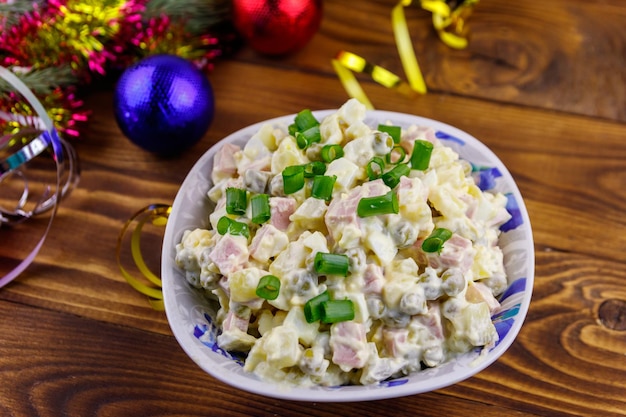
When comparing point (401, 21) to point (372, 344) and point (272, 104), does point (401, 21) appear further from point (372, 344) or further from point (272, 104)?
point (372, 344)

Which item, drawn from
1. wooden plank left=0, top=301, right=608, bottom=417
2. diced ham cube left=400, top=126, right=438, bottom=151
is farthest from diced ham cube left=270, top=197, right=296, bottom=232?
wooden plank left=0, top=301, right=608, bottom=417

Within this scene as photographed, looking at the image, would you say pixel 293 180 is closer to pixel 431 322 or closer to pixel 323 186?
pixel 323 186

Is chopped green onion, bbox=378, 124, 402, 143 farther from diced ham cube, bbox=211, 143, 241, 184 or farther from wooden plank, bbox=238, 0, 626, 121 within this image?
wooden plank, bbox=238, 0, 626, 121

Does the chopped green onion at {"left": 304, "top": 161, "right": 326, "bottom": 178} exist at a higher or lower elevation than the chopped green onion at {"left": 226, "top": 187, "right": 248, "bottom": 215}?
higher

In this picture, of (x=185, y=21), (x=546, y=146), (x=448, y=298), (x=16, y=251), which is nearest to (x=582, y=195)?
(x=546, y=146)

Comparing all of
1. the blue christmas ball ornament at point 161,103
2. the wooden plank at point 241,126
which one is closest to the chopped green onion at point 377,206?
the wooden plank at point 241,126

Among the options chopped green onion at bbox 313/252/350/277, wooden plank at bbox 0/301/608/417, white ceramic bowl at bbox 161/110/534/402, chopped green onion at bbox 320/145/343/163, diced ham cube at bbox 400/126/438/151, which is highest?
chopped green onion at bbox 320/145/343/163
